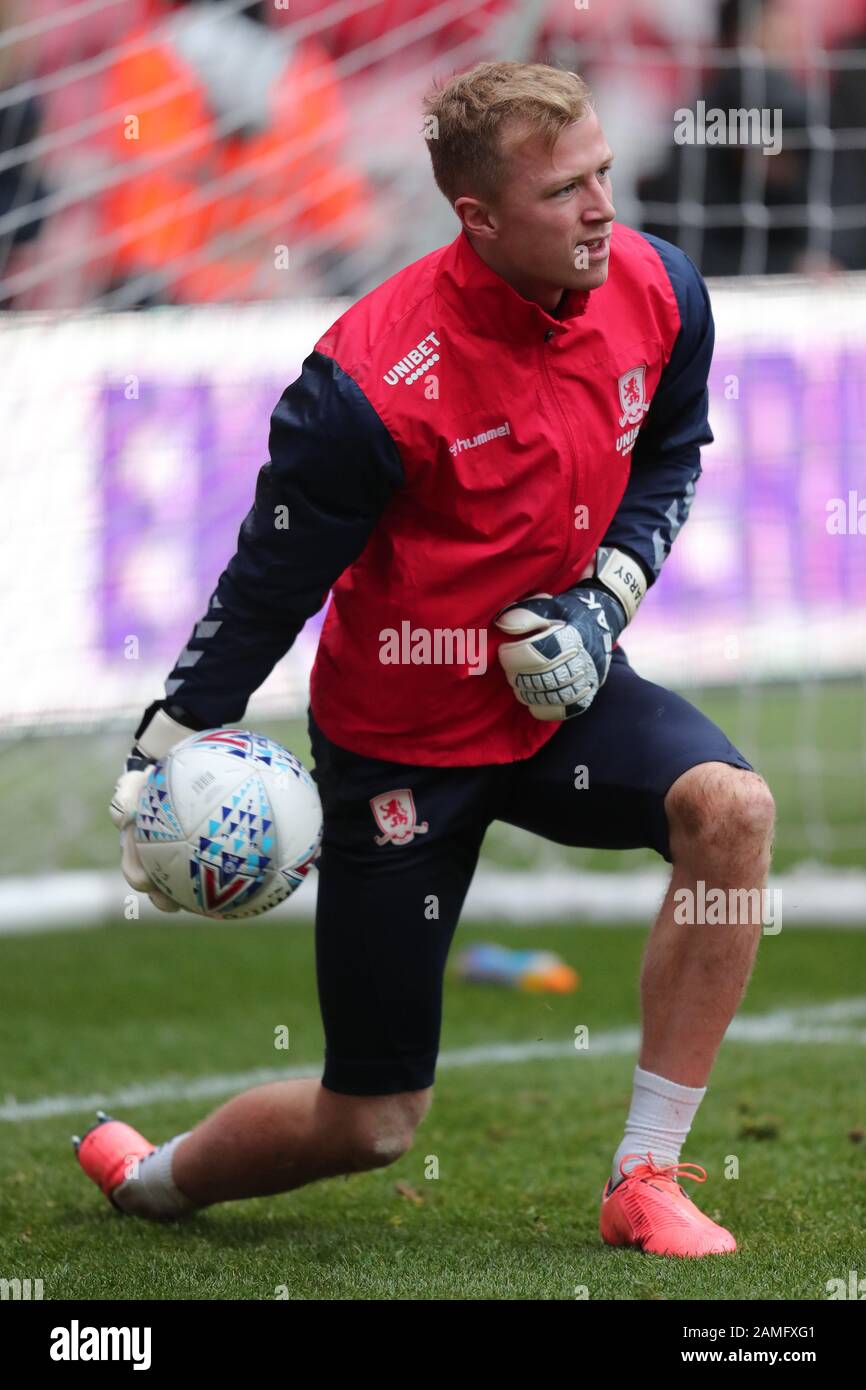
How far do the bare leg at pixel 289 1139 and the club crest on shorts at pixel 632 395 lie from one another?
1.31 m

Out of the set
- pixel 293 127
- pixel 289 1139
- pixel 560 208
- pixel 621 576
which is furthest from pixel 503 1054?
pixel 293 127

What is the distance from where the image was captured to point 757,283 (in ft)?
25.9

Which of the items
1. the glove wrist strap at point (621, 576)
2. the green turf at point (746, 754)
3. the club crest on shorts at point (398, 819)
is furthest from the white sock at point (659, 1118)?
the green turf at point (746, 754)

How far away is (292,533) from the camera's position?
130 inches

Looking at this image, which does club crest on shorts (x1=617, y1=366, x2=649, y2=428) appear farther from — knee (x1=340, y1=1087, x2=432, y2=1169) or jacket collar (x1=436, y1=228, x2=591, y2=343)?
knee (x1=340, y1=1087, x2=432, y2=1169)

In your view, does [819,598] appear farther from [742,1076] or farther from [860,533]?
[742,1076]

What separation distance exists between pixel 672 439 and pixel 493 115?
2.50ft

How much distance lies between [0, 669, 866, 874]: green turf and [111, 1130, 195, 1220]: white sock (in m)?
3.40

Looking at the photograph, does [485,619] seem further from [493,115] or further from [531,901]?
[531,901]

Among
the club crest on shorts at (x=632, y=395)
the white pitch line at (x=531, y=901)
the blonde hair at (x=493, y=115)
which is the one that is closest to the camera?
the blonde hair at (x=493, y=115)

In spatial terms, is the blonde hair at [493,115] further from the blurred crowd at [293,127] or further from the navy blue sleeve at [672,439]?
the blurred crowd at [293,127]

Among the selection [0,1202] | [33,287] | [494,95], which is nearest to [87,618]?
[33,287]

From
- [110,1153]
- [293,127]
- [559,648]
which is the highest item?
[293,127]

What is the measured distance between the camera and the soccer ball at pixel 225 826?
3285mm
